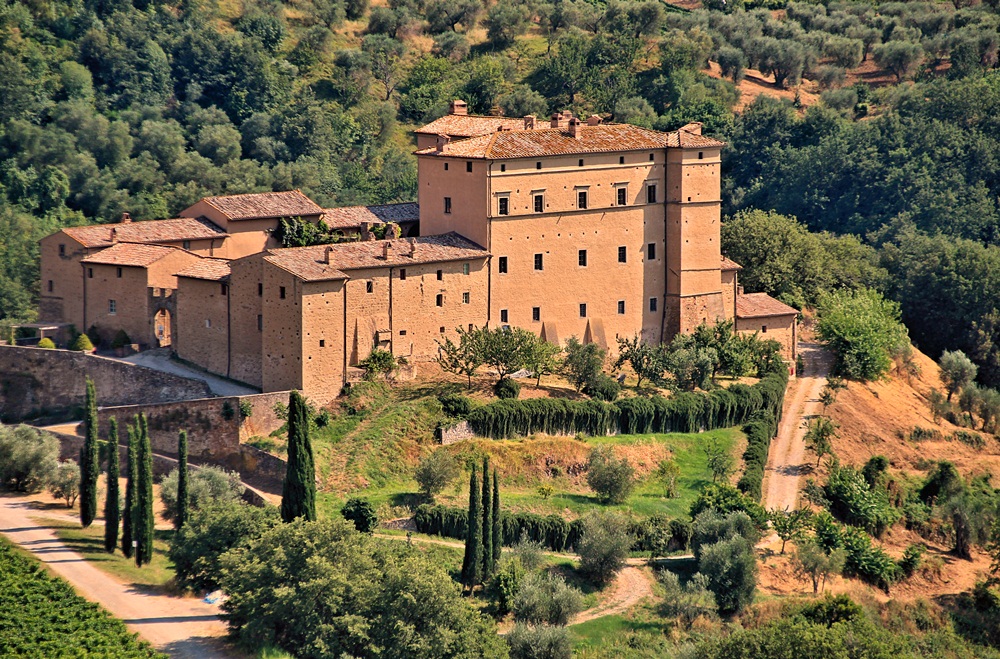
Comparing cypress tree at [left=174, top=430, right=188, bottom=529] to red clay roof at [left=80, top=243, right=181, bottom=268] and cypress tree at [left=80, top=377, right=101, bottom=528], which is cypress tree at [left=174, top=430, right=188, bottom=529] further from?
red clay roof at [left=80, top=243, right=181, bottom=268]

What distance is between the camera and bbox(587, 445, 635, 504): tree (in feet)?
176

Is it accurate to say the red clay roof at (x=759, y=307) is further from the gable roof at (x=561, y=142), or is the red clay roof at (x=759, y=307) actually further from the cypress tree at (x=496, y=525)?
the cypress tree at (x=496, y=525)

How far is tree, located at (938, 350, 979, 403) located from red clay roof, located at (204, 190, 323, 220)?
1045 inches

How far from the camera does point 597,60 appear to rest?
10162cm

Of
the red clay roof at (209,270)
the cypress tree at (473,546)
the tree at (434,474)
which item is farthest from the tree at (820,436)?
the red clay roof at (209,270)

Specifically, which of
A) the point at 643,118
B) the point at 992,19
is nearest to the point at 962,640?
the point at 643,118

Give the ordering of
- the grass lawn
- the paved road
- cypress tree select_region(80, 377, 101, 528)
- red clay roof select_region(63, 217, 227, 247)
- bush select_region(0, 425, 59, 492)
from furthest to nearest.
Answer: red clay roof select_region(63, 217, 227, 247) < bush select_region(0, 425, 59, 492) < cypress tree select_region(80, 377, 101, 528) < the grass lawn < the paved road

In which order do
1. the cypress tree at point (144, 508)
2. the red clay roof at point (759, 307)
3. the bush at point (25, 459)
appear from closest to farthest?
the cypress tree at point (144, 508) → the bush at point (25, 459) → the red clay roof at point (759, 307)

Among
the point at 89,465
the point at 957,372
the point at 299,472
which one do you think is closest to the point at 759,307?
the point at 957,372

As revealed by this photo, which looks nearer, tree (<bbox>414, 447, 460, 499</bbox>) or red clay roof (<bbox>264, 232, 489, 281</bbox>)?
tree (<bbox>414, 447, 460, 499</bbox>)

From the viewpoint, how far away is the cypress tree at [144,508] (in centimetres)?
4791

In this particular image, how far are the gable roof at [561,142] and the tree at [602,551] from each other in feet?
48.4

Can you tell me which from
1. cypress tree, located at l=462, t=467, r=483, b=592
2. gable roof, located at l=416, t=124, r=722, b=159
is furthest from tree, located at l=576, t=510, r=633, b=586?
gable roof, located at l=416, t=124, r=722, b=159

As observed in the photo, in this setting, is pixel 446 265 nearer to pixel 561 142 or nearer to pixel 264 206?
pixel 561 142
